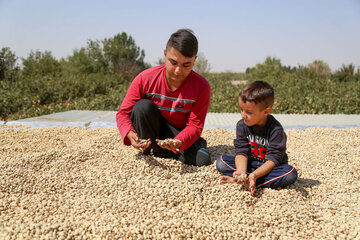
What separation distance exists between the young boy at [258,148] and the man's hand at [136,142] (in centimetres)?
57

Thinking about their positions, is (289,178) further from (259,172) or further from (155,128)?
(155,128)

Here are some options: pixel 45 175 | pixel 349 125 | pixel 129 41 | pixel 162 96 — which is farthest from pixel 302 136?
pixel 129 41

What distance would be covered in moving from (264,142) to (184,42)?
3.06ft

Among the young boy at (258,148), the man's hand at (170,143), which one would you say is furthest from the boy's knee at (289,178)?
the man's hand at (170,143)

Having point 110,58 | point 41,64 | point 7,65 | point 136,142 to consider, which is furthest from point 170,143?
point 110,58

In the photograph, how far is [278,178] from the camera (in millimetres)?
1959

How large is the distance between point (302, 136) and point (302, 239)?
2231 mm

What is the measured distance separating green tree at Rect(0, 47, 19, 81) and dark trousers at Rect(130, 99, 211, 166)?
1049 centimetres

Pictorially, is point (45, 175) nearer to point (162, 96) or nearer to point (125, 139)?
point (125, 139)

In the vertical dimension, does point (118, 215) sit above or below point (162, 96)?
below

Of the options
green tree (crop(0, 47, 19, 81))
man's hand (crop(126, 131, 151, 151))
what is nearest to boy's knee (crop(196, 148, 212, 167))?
man's hand (crop(126, 131, 151, 151))

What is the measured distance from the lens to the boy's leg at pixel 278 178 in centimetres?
196

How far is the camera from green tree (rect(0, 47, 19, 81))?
1120 centimetres

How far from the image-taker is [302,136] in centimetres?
351
